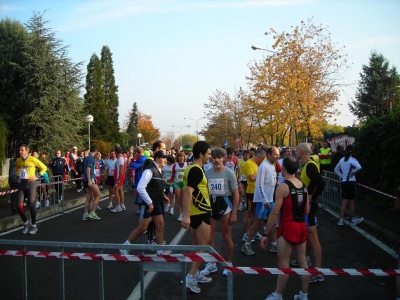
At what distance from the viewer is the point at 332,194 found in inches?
572

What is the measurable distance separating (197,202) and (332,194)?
946 cm

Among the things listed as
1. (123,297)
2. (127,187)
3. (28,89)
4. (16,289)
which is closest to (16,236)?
(16,289)

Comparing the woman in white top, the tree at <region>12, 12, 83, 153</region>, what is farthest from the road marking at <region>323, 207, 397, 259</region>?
the tree at <region>12, 12, 83, 153</region>

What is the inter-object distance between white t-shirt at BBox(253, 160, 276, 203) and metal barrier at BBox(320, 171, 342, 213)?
573cm

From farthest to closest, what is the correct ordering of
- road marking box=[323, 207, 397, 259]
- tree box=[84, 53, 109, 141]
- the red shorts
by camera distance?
tree box=[84, 53, 109, 141] → road marking box=[323, 207, 397, 259] → the red shorts

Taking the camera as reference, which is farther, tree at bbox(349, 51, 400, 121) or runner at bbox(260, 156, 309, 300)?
tree at bbox(349, 51, 400, 121)

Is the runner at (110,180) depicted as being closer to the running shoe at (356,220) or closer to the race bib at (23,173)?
the race bib at (23,173)

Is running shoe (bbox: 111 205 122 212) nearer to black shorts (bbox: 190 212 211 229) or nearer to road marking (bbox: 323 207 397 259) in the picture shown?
road marking (bbox: 323 207 397 259)

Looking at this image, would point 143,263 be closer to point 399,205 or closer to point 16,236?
point 399,205

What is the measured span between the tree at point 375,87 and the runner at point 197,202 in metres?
55.9

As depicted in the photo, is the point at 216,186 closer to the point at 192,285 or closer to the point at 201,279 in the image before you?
the point at 201,279

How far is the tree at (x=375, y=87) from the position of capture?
191 ft

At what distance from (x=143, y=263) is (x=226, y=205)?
2.81 metres

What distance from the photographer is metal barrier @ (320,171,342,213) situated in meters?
13.7
